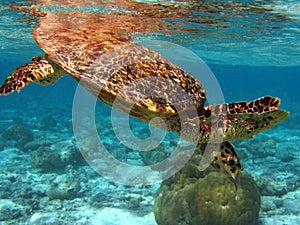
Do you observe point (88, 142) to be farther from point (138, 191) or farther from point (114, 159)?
point (138, 191)

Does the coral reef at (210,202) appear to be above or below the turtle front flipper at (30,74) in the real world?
below

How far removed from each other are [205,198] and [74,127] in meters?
16.0

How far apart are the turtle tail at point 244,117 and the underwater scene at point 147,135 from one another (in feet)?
0.06

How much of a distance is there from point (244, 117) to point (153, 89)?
182 cm

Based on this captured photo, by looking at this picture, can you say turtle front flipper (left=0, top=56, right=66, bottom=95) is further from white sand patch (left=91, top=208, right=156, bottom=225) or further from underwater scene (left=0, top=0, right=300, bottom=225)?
white sand patch (left=91, top=208, right=156, bottom=225)

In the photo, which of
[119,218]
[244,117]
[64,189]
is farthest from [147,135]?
[244,117]

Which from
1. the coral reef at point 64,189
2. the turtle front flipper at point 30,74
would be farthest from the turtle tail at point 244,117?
the coral reef at point 64,189

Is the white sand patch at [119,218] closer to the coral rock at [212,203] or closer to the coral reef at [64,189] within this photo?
the coral rock at [212,203]

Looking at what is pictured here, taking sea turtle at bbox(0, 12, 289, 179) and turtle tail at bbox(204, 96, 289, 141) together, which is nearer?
turtle tail at bbox(204, 96, 289, 141)

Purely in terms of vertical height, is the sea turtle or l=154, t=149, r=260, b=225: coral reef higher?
the sea turtle

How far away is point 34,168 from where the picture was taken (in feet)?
42.3

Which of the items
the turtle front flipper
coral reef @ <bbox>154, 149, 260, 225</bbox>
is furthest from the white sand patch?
the turtle front flipper

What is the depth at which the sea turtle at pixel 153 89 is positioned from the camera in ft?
15.1

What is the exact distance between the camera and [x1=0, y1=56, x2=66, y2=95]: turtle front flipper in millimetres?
5824
